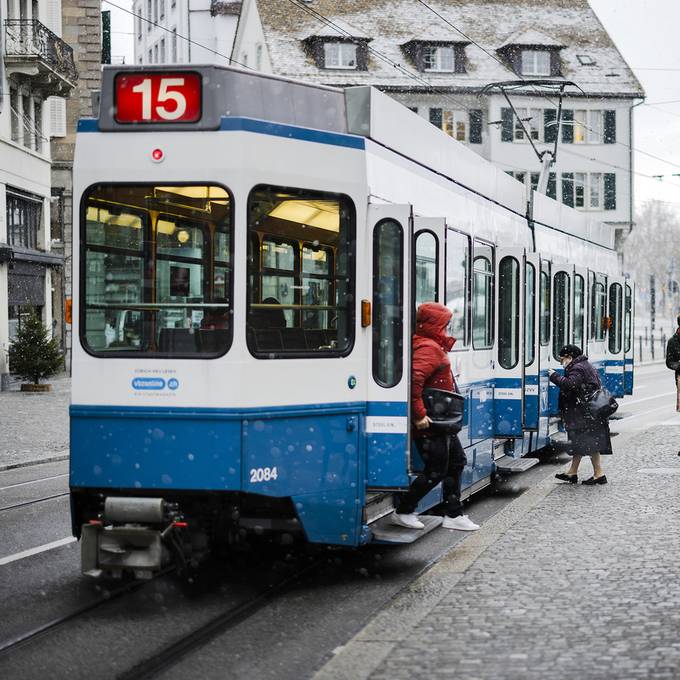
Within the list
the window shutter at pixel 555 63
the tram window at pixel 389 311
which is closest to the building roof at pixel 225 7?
the window shutter at pixel 555 63

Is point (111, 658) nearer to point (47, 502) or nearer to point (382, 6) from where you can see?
point (47, 502)

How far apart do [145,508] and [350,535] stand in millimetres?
1392

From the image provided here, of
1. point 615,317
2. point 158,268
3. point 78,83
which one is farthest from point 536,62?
point 158,268

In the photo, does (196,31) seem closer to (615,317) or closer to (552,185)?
(552,185)

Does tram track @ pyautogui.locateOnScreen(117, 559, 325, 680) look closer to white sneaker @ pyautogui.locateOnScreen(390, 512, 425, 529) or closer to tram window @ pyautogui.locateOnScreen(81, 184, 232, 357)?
white sneaker @ pyautogui.locateOnScreen(390, 512, 425, 529)

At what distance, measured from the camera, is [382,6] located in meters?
61.1

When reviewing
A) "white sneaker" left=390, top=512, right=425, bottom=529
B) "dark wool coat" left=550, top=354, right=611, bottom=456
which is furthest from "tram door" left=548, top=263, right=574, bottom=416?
"white sneaker" left=390, top=512, right=425, bottom=529

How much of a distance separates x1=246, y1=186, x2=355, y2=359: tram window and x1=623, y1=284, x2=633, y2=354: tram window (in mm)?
13633

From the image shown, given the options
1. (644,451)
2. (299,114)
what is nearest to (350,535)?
(299,114)

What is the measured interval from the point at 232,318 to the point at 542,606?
2433 mm

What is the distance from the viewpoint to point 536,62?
202 feet

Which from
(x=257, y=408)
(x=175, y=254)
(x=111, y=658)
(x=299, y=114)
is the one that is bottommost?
(x=111, y=658)

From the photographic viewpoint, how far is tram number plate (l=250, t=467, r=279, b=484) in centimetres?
757

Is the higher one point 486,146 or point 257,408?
point 486,146
